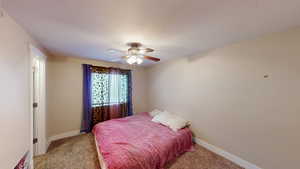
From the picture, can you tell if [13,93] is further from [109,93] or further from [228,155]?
[228,155]

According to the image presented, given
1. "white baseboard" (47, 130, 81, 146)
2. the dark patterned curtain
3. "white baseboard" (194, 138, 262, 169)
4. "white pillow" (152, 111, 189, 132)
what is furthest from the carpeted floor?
the dark patterned curtain

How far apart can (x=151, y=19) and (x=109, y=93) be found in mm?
2694

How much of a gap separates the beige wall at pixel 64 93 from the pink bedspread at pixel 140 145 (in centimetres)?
113

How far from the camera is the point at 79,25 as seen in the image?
138 centimetres

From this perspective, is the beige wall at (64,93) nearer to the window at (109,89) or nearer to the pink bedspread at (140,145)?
Result: the window at (109,89)

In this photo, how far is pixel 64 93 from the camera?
9.38 feet

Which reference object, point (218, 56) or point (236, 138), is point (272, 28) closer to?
point (218, 56)

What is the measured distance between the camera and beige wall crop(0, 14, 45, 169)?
1.08m

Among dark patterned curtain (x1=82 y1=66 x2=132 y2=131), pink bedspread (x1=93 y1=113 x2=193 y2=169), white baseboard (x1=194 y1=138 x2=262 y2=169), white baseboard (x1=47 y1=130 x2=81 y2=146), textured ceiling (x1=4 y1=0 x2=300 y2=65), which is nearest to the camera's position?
textured ceiling (x1=4 y1=0 x2=300 y2=65)

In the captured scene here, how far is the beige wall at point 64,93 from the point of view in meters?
2.68

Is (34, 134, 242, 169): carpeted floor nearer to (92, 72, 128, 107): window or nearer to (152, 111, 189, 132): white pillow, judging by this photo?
(152, 111, 189, 132): white pillow

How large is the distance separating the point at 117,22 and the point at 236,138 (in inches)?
108

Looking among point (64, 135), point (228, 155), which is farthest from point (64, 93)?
point (228, 155)

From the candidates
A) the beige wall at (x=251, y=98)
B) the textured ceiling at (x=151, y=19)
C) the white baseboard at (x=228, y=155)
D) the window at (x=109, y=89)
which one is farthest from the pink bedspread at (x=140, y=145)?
the textured ceiling at (x=151, y=19)
